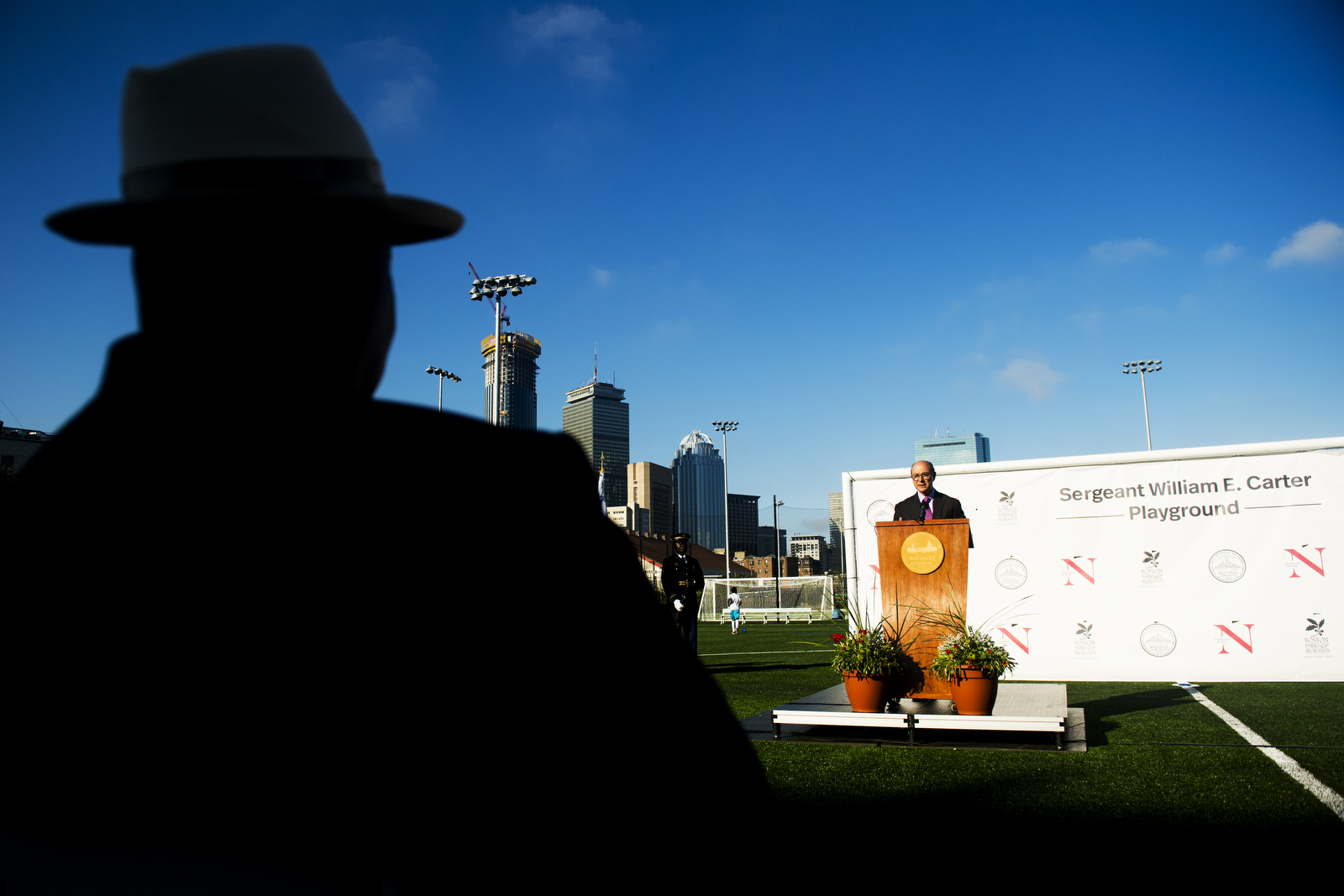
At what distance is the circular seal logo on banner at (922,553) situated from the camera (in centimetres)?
827

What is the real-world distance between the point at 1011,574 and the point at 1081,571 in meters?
1.02

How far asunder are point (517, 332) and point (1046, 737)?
3034 inches

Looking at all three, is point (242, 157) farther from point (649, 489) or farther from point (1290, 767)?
point (649, 489)

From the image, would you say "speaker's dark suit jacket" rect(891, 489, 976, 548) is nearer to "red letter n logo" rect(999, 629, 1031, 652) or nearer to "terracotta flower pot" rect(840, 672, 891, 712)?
"terracotta flower pot" rect(840, 672, 891, 712)

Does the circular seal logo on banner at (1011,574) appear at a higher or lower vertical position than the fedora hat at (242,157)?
lower

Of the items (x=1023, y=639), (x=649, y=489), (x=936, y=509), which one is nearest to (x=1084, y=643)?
(x=1023, y=639)

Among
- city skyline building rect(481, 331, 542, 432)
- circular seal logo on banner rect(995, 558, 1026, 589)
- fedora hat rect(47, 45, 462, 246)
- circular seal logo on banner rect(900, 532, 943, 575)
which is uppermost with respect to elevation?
city skyline building rect(481, 331, 542, 432)

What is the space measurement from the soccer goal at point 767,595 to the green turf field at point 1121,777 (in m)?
39.1

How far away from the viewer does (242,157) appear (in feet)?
3.10

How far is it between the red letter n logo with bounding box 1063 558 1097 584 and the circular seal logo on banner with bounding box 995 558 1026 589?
605 millimetres

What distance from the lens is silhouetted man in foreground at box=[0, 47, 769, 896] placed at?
0.77m

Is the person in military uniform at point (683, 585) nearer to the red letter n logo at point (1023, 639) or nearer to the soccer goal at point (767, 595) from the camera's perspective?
the red letter n logo at point (1023, 639)

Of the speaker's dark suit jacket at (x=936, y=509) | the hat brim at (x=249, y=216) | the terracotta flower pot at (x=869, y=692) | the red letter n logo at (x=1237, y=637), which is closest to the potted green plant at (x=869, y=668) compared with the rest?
the terracotta flower pot at (x=869, y=692)

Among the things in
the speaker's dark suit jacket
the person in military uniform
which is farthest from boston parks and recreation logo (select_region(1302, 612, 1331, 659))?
the person in military uniform
